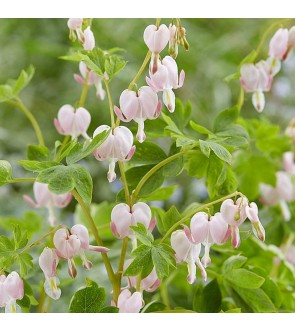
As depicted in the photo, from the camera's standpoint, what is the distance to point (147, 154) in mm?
796

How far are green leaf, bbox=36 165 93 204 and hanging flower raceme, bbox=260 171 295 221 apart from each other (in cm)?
57

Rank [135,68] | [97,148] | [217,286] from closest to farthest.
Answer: [97,148]
[217,286]
[135,68]

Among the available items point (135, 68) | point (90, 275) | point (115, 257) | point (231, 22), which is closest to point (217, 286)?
→ point (115, 257)

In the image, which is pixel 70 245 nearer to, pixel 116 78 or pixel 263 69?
pixel 263 69

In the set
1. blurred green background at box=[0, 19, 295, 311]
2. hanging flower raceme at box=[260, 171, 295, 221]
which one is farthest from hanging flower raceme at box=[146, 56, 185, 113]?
blurred green background at box=[0, 19, 295, 311]

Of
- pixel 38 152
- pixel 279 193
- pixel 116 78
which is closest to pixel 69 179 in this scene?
pixel 38 152

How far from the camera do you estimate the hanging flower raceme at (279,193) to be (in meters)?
1.19

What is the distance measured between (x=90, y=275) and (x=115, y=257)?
13 cm

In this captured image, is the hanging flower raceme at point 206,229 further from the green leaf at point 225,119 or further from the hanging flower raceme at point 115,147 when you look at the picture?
the green leaf at point 225,119

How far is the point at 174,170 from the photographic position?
776 millimetres

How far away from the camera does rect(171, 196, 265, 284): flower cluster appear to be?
0.67 metres

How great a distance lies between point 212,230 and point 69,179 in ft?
0.51

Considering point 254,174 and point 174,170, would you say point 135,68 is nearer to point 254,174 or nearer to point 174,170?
point 254,174

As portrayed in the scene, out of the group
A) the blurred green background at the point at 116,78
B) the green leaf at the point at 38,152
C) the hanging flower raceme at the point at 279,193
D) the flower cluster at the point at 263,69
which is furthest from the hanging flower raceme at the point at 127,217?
the blurred green background at the point at 116,78
